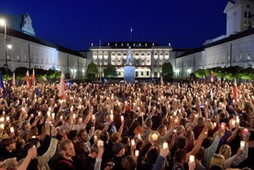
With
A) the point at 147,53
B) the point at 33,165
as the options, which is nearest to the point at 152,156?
the point at 33,165

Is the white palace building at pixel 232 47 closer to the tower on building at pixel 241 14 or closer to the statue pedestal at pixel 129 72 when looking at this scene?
the tower on building at pixel 241 14

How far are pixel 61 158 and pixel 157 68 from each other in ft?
432

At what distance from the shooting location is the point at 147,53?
462 feet

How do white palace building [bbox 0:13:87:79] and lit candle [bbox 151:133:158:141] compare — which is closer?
lit candle [bbox 151:133:158:141]

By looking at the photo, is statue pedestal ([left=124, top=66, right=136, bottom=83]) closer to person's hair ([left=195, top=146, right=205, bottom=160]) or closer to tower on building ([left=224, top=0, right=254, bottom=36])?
tower on building ([left=224, top=0, right=254, bottom=36])

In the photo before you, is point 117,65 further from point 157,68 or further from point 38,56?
point 38,56

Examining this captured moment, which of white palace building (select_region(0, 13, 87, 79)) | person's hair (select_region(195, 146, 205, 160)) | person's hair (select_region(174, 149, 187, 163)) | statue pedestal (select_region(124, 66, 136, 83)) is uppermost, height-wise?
white palace building (select_region(0, 13, 87, 79))

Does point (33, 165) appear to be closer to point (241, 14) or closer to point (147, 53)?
point (241, 14)

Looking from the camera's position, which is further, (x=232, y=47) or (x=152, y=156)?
(x=232, y=47)

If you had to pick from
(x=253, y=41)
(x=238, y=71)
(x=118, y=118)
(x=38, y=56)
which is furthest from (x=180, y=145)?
(x=38, y=56)

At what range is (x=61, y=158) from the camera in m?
5.65

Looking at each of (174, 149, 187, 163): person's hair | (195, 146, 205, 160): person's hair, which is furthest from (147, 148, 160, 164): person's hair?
(195, 146, 205, 160): person's hair

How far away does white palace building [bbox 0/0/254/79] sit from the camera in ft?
180

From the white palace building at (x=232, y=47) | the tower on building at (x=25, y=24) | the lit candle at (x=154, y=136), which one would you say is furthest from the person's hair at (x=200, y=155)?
the tower on building at (x=25, y=24)
